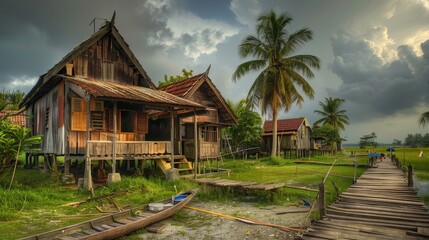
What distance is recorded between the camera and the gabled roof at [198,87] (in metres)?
20.7

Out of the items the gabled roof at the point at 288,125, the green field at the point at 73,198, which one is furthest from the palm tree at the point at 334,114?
the green field at the point at 73,198

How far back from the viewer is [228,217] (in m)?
10.1

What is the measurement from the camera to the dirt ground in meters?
8.51

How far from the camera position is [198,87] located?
21.5 meters

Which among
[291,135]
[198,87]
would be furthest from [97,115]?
[291,135]

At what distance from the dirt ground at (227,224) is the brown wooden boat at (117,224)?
361mm

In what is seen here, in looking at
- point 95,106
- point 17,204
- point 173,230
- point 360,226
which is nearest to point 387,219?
point 360,226

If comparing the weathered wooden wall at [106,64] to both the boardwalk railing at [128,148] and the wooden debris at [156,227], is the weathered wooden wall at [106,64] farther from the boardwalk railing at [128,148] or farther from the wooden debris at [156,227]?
the wooden debris at [156,227]

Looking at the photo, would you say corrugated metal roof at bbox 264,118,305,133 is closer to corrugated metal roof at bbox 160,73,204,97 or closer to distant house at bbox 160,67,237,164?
distant house at bbox 160,67,237,164

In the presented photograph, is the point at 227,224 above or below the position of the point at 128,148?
below

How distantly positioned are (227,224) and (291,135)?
32724 mm

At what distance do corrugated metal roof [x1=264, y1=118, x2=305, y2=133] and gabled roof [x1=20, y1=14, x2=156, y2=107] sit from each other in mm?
26092

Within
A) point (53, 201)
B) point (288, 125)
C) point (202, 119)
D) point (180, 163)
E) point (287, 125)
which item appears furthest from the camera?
point (287, 125)

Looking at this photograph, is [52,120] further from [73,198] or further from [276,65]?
[276,65]
